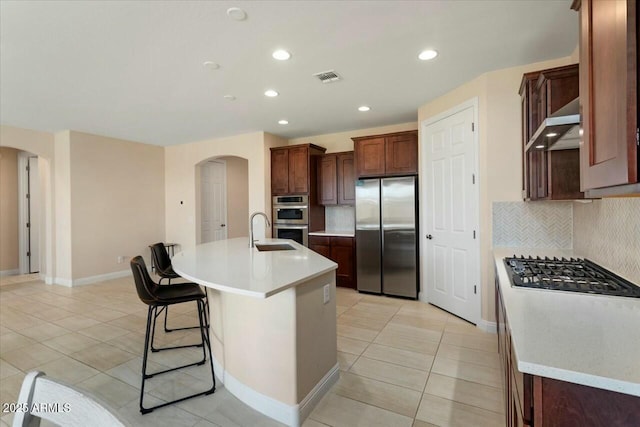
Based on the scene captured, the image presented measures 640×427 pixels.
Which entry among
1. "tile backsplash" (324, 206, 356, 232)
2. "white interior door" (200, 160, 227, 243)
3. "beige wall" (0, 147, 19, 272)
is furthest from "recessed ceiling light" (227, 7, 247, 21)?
"beige wall" (0, 147, 19, 272)

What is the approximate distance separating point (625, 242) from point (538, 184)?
0.86 meters

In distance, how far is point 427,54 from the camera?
8.83ft

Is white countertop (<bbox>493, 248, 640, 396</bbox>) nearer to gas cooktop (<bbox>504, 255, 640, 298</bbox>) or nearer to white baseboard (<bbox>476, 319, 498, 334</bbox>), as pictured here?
gas cooktop (<bbox>504, 255, 640, 298</bbox>)

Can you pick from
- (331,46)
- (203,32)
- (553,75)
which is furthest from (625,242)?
(203,32)

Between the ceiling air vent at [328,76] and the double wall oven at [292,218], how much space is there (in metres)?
2.29

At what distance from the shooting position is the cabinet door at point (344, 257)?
4.87 meters

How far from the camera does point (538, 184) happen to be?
2.39m

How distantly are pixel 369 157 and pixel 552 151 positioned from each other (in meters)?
2.62

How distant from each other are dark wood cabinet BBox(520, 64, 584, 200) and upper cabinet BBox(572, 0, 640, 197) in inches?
41.5

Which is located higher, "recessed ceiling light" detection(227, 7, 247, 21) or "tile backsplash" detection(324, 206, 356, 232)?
"recessed ceiling light" detection(227, 7, 247, 21)

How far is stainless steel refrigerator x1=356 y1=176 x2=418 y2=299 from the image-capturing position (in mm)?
4176

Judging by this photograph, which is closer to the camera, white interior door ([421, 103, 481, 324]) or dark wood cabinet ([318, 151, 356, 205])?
white interior door ([421, 103, 481, 324])

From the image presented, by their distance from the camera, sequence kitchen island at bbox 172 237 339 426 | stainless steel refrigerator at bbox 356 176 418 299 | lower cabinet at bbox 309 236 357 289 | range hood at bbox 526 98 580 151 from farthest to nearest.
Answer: lower cabinet at bbox 309 236 357 289
stainless steel refrigerator at bbox 356 176 418 299
kitchen island at bbox 172 237 339 426
range hood at bbox 526 98 580 151

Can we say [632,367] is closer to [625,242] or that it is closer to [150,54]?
[625,242]
